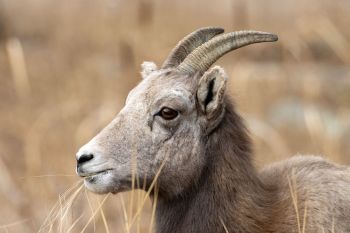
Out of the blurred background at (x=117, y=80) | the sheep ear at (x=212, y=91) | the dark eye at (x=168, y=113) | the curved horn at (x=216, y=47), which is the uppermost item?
the curved horn at (x=216, y=47)

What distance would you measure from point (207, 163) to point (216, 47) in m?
0.80

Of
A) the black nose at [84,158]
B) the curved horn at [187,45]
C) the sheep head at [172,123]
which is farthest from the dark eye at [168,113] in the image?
the black nose at [84,158]

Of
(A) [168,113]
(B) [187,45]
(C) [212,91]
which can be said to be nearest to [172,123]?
(A) [168,113]

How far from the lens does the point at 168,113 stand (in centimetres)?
732

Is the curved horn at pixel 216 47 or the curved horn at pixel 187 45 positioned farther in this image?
the curved horn at pixel 187 45

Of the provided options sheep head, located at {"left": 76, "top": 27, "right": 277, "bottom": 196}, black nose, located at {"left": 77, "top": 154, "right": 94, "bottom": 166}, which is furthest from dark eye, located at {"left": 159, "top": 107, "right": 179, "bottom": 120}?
black nose, located at {"left": 77, "top": 154, "right": 94, "bottom": 166}

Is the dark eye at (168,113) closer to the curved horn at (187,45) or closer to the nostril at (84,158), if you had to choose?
the curved horn at (187,45)

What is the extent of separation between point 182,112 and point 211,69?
36cm

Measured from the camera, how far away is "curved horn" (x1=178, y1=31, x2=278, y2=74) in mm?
7344

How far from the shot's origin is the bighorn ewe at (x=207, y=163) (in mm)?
7242

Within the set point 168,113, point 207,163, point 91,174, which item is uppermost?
point 168,113

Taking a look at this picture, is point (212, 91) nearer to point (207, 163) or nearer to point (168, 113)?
point (168, 113)

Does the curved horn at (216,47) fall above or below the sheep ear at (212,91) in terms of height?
above

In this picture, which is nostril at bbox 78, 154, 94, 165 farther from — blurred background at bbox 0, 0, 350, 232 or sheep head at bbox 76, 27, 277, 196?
blurred background at bbox 0, 0, 350, 232
